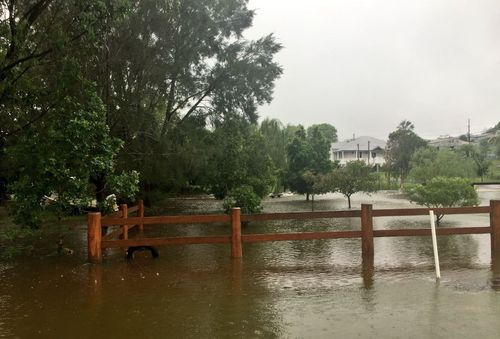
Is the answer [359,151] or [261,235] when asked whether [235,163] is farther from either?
[359,151]

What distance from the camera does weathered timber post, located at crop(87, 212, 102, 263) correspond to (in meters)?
8.88

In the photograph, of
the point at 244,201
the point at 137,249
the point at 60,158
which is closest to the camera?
the point at 60,158

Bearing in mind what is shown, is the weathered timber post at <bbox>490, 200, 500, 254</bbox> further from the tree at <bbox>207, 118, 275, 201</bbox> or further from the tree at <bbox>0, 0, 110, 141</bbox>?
the tree at <bbox>207, 118, 275, 201</bbox>

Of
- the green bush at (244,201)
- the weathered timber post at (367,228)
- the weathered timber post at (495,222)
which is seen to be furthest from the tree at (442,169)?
the weathered timber post at (367,228)

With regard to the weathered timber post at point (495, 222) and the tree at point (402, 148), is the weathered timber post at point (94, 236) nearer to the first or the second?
the weathered timber post at point (495, 222)

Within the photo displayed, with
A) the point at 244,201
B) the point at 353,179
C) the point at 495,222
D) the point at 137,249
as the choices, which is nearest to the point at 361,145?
the point at 353,179

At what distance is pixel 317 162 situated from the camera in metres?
30.0

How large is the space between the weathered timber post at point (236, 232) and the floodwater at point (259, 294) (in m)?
0.25

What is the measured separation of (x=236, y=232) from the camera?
9234 millimetres

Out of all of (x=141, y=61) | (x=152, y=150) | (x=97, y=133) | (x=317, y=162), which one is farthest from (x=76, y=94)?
(x=317, y=162)

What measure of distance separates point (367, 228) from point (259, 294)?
3369 mm

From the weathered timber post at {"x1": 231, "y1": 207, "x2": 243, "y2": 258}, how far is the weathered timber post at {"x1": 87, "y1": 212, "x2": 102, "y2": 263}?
264 cm

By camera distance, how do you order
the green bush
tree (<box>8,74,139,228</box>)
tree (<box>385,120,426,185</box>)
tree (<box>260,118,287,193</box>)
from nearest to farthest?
tree (<box>8,74,139,228</box>) < the green bush < tree (<box>260,118,287,193</box>) < tree (<box>385,120,426,185</box>)

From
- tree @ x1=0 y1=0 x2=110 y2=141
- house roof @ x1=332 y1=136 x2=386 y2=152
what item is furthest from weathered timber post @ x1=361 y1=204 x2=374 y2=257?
house roof @ x1=332 y1=136 x2=386 y2=152
